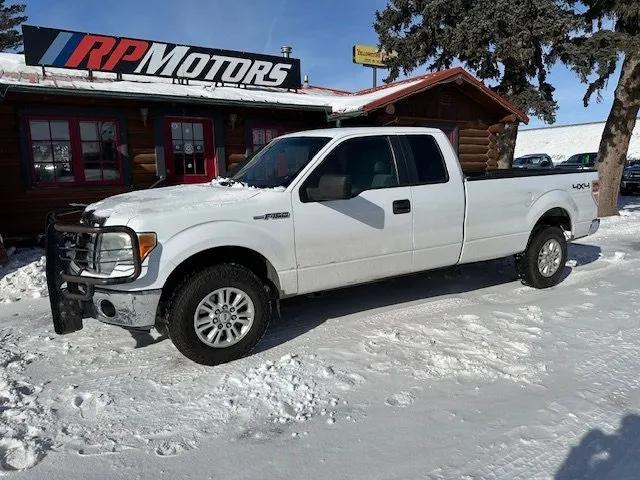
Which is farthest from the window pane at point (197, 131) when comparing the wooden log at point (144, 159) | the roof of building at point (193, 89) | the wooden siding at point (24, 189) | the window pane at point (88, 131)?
the window pane at point (88, 131)

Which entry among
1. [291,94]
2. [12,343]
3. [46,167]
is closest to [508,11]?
[291,94]

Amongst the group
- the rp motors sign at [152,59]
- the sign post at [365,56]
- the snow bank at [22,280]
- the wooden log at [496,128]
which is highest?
the sign post at [365,56]

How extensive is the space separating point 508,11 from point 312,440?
16.1m

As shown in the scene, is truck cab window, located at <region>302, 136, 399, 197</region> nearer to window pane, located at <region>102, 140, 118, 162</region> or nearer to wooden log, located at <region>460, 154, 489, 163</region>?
window pane, located at <region>102, 140, 118, 162</region>

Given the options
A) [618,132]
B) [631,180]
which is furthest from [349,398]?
[631,180]

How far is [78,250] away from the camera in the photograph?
3.96 meters

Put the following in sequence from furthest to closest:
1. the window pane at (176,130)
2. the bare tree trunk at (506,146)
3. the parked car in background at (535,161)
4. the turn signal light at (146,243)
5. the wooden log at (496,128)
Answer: the parked car in background at (535,161)
the bare tree trunk at (506,146)
the wooden log at (496,128)
the window pane at (176,130)
the turn signal light at (146,243)

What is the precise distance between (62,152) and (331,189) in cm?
792

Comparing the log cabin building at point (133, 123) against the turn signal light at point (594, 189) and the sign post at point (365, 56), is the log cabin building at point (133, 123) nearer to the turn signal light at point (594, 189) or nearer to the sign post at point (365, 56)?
the turn signal light at point (594, 189)

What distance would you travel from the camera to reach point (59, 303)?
4.07m

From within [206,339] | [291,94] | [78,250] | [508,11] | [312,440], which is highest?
[508,11]

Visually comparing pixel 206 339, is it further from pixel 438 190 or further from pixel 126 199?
pixel 438 190

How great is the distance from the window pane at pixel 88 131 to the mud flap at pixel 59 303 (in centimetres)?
690

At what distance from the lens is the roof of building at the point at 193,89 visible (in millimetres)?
9242
